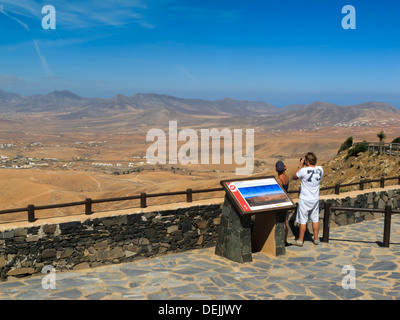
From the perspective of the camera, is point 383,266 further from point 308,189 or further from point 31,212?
point 31,212

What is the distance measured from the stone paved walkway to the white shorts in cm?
70

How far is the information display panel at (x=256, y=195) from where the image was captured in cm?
752

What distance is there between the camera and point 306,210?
27.3 feet

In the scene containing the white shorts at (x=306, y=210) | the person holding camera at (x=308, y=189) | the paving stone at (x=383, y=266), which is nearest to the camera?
the paving stone at (x=383, y=266)

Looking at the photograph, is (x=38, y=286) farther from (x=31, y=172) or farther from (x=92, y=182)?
(x=31, y=172)

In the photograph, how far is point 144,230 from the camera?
812cm

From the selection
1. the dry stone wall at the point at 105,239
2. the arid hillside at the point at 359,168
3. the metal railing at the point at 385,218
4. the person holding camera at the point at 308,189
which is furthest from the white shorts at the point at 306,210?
the arid hillside at the point at 359,168

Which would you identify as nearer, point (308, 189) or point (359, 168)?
point (308, 189)

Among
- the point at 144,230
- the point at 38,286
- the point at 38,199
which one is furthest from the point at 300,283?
the point at 38,199

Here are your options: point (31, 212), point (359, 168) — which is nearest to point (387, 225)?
point (31, 212)

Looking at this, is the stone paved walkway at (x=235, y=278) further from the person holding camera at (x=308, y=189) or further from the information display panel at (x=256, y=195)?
the information display panel at (x=256, y=195)

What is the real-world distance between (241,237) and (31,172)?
36.2 m

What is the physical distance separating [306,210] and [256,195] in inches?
52.5
